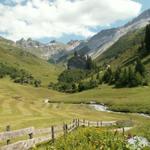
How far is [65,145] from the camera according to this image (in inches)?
803

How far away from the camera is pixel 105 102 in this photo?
174m

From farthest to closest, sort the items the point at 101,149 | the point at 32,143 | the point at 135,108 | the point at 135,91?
the point at 135,91
the point at 135,108
the point at 32,143
the point at 101,149

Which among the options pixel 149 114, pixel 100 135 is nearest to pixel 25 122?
pixel 100 135

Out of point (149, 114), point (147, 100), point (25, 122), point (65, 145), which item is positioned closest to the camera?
point (65, 145)

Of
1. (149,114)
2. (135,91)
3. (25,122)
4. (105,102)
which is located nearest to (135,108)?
(149,114)

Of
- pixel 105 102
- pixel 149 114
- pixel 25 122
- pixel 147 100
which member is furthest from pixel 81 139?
pixel 105 102

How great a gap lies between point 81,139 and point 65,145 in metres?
2.06

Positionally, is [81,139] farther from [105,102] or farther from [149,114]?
[105,102]

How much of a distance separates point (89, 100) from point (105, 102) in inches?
767

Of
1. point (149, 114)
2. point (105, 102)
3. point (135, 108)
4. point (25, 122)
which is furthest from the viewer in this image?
point (105, 102)

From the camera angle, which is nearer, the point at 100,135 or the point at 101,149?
the point at 101,149

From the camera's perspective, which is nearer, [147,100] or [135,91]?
[147,100]

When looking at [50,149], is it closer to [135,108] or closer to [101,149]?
[101,149]

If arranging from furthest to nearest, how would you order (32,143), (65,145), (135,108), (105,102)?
(105,102), (135,108), (32,143), (65,145)
